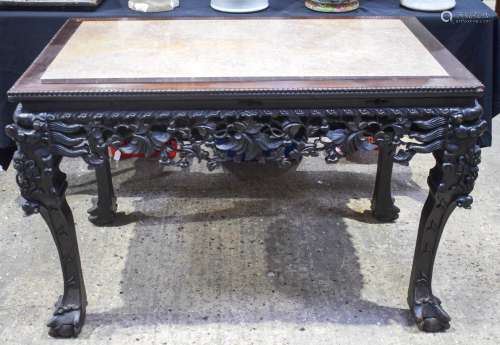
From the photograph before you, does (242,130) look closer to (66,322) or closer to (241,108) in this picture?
(241,108)

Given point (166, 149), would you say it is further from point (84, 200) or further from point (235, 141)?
point (84, 200)

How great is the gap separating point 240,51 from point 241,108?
0.76ft

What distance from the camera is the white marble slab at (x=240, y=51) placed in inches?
60.7

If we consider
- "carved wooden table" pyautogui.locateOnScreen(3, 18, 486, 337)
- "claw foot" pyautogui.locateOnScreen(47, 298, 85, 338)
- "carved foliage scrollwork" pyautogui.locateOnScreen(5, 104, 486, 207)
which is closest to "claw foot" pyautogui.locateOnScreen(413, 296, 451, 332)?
"carved wooden table" pyautogui.locateOnScreen(3, 18, 486, 337)

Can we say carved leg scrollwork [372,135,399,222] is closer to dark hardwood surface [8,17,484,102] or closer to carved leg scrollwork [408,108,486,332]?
carved leg scrollwork [408,108,486,332]

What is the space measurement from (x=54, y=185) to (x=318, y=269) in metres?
0.84

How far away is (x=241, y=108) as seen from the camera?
1497 millimetres

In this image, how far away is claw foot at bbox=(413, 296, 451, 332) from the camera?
69.5 inches

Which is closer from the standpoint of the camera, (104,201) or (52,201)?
(52,201)

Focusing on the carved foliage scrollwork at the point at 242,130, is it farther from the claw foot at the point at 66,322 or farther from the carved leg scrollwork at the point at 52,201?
the claw foot at the point at 66,322

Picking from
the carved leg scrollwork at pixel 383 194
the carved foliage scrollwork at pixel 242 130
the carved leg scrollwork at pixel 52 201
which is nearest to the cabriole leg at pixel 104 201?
the carved leg scrollwork at pixel 52 201

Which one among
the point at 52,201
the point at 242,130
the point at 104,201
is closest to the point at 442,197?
the point at 242,130

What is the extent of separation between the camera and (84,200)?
2393mm

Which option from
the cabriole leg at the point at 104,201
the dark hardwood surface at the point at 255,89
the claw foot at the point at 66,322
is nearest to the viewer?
the dark hardwood surface at the point at 255,89
